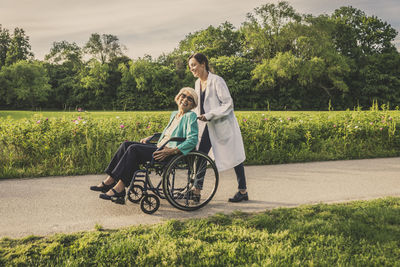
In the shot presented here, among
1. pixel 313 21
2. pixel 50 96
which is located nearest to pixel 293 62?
pixel 313 21

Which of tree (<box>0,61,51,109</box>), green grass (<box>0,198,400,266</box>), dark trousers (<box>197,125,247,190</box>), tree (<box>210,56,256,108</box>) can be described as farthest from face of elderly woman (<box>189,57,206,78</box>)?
tree (<box>0,61,51,109</box>)

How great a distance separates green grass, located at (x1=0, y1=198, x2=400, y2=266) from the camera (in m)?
2.44

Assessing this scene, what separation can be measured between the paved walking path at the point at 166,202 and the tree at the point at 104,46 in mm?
41402

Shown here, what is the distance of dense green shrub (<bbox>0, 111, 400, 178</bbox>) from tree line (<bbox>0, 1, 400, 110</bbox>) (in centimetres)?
2591

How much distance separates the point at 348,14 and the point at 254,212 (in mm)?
47917

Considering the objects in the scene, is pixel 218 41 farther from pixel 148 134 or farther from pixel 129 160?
pixel 129 160

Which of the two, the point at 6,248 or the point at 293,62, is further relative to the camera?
the point at 293,62

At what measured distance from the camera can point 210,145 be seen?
400cm

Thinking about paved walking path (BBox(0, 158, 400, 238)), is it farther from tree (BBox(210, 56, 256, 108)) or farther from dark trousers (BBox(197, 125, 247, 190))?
tree (BBox(210, 56, 256, 108))

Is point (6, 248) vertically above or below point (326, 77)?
below

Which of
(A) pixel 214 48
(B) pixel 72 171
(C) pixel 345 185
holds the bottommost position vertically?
(C) pixel 345 185

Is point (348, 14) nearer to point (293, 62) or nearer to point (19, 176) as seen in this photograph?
point (293, 62)

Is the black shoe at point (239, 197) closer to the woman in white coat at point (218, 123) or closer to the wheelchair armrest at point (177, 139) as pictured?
the woman in white coat at point (218, 123)

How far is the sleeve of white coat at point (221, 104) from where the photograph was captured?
11.9 ft
